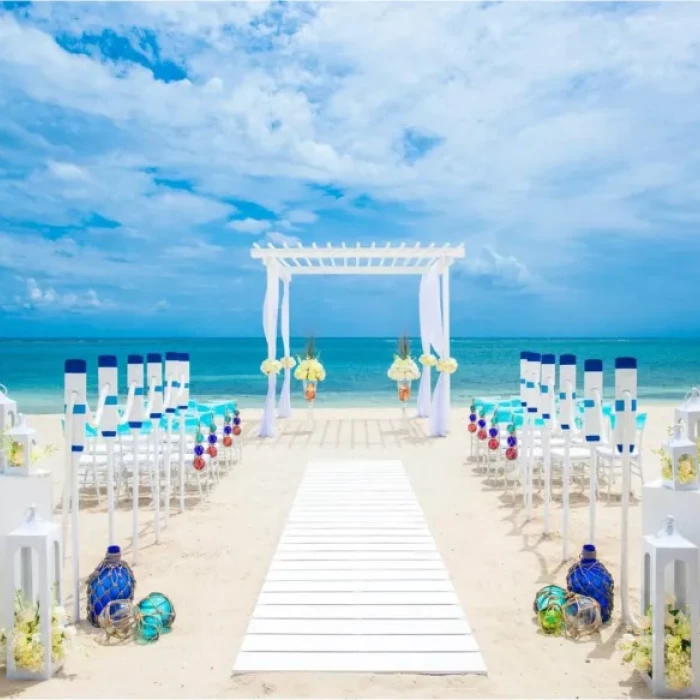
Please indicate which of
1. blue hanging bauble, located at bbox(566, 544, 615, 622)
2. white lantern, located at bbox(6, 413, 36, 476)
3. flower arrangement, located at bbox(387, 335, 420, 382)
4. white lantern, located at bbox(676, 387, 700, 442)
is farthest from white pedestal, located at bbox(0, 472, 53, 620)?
flower arrangement, located at bbox(387, 335, 420, 382)

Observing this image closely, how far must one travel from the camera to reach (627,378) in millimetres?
4438

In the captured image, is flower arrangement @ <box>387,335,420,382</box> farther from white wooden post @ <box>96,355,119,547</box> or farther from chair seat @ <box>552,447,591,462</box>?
white wooden post @ <box>96,355,119,547</box>

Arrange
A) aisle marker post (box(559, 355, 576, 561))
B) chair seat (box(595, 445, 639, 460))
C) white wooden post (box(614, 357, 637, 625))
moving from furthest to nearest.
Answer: chair seat (box(595, 445, 639, 460)) → aisle marker post (box(559, 355, 576, 561)) → white wooden post (box(614, 357, 637, 625))

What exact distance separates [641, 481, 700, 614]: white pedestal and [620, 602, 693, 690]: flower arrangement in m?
0.15

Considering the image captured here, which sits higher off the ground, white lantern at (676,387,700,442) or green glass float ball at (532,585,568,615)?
white lantern at (676,387,700,442)

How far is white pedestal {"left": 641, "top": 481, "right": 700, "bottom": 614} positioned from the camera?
3.68 meters

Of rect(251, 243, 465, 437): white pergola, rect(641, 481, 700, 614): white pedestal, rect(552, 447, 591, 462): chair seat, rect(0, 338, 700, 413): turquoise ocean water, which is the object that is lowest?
rect(0, 338, 700, 413): turquoise ocean water

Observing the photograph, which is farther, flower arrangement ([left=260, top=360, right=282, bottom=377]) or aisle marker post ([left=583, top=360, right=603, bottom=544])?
flower arrangement ([left=260, top=360, right=282, bottom=377])

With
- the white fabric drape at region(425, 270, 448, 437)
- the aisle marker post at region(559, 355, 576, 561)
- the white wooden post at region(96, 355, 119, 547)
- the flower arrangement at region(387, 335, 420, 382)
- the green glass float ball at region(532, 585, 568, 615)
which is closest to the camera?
the green glass float ball at region(532, 585, 568, 615)

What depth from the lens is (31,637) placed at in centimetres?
363

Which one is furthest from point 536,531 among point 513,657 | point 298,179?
point 298,179

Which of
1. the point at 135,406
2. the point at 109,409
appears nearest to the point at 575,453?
the point at 135,406

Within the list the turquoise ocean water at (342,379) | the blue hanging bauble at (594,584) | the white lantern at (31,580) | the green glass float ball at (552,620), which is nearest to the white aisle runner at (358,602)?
the green glass float ball at (552,620)

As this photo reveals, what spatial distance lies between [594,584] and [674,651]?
2.63 feet
